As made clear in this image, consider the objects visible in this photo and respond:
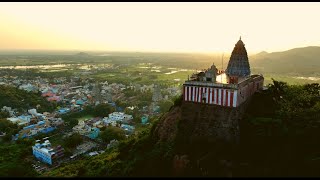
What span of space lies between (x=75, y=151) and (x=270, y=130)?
91.0ft

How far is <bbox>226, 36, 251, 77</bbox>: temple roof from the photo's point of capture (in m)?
26.3

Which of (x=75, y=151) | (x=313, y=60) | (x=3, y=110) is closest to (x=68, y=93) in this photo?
(x=3, y=110)

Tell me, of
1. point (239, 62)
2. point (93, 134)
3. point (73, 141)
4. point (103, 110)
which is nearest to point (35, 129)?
point (73, 141)

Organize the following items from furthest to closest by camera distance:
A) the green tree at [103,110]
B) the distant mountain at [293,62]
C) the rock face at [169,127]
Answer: the distant mountain at [293,62]
the green tree at [103,110]
the rock face at [169,127]

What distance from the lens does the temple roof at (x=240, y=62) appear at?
26345 mm

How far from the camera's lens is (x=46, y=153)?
34.8 meters

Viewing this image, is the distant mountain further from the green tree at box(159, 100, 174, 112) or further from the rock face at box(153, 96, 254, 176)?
the rock face at box(153, 96, 254, 176)

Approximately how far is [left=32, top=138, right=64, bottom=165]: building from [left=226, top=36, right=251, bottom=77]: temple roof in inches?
931

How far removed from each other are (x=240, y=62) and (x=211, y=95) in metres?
7.17

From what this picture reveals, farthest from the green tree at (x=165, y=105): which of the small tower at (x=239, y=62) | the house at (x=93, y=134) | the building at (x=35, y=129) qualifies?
the small tower at (x=239, y=62)

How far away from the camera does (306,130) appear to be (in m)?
19.4

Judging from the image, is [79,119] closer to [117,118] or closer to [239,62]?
[117,118]

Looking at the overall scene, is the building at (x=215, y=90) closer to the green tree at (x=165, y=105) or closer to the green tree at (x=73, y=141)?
the green tree at (x=73, y=141)

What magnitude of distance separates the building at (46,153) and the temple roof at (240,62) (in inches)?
931
